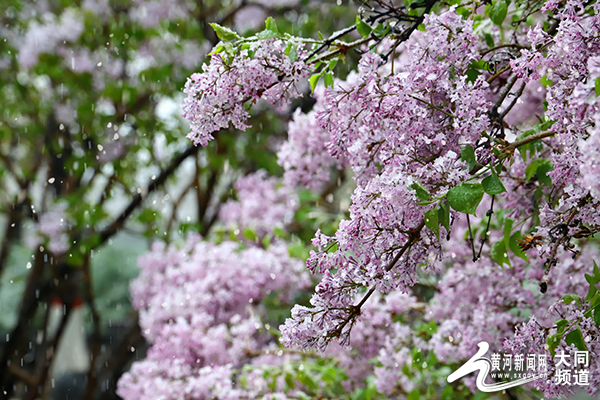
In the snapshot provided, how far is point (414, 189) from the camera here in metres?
0.69

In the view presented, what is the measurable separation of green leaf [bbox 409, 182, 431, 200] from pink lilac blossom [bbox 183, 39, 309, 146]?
27 centimetres

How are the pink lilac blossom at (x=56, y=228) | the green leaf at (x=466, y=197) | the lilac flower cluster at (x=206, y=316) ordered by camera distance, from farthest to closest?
the pink lilac blossom at (x=56, y=228) → the lilac flower cluster at (x=206, y=316) → the green leaf at (x=466, y=197)

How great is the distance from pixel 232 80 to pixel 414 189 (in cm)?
34

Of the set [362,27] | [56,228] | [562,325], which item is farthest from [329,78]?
[56,228]

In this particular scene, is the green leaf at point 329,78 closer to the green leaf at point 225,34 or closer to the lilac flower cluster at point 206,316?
the green leaf at point 225,34

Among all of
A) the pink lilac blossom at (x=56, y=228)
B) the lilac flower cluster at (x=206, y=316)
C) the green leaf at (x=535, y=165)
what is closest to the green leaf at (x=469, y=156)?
the green leaf at (x=535, y=165)

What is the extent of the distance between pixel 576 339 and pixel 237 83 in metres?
0.62

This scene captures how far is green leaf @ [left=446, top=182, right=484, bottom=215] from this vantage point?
2.19 ft

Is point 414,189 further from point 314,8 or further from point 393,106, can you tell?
point 314,8

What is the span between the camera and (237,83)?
838mm

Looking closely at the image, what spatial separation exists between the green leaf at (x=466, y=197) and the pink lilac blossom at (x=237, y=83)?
0.31 meters

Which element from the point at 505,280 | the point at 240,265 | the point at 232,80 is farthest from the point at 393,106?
the point at 240,265

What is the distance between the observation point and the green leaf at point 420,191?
689 mm

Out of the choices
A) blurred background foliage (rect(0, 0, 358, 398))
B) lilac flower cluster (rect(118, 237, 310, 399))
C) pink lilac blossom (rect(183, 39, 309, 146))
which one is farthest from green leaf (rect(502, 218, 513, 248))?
blurred background foliage (rect(0, 0, 358, 398))
